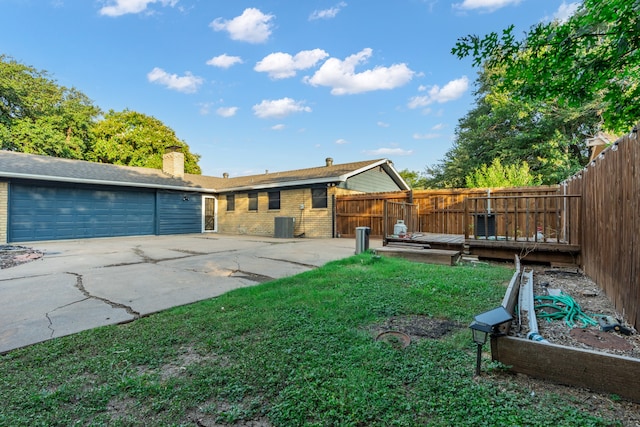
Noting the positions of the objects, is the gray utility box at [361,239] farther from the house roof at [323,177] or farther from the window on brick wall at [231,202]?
the window on brick wall at [231,202]

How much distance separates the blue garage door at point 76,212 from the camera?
37.2 ft

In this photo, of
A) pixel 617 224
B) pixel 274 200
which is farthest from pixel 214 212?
pixel 617 224

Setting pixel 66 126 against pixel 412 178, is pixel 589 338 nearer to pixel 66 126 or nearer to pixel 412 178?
pixel 412 178

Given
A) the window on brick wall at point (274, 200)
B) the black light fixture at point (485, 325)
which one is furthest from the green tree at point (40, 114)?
the black light fixture at point (485, 325)

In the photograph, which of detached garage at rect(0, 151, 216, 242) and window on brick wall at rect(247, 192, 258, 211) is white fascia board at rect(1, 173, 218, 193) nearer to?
detached garage at rect(0, 151, 216, 242)

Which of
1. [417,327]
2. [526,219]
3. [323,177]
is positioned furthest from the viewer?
[323,177]

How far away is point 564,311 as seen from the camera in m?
2.95

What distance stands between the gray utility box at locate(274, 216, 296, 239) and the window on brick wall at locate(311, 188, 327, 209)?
50.2 inches

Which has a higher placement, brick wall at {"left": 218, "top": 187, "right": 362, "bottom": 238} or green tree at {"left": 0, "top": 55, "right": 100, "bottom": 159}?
green tree at {"left": 0, "top": 55, "right": 100, "bottom": 159}

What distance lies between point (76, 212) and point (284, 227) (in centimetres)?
882

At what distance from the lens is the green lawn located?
5.16 ft

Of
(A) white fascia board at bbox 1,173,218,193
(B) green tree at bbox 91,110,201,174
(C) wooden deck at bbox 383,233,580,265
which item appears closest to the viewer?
(C) wooden deck at bbox 383,233,580,265

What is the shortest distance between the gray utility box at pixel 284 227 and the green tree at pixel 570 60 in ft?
34.2

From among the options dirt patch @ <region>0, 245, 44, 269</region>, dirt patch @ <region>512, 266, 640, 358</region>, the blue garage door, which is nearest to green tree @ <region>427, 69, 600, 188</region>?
dirt patch @ <region>512, 266, 640, 358</region>
